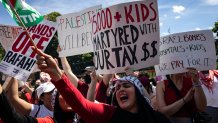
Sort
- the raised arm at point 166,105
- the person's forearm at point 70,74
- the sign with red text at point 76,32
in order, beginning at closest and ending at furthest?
the raised arm at point 166,105 → the person's forearm at point 70,74 → the sign with red text at point 76,32

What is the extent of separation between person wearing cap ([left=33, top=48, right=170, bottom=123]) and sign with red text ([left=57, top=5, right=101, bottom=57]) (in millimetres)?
1777

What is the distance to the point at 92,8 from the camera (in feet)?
16.8

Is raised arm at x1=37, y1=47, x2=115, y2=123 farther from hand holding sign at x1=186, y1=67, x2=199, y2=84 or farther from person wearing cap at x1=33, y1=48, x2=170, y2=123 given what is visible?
hand holding sign at x1=186, y1=67, x2=199, y2=84

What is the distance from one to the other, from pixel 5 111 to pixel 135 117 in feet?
3.97

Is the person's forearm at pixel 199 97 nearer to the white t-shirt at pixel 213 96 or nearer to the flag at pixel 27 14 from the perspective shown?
the white t-shirt at pixel 213 96

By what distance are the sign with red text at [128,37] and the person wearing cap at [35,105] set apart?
1109mm

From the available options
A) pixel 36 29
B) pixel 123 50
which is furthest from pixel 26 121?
pixel 36 29

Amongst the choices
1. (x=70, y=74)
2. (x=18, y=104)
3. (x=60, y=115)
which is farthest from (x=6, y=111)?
(x=70, y=74)

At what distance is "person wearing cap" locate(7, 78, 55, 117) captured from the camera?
426 centimetres

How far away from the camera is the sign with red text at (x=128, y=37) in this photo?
11.8ft

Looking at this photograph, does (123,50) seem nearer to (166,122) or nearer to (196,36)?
(166,122)

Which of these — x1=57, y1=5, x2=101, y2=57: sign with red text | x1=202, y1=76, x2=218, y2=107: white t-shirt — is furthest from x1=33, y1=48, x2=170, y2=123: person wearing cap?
x1=202, y1=76, x2=218, y2=107: white t-shirt

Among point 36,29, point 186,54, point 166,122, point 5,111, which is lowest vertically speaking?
point 166,122

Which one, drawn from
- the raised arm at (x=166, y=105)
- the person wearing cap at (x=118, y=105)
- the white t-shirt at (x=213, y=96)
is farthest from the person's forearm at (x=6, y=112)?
the white t-shirt at (x=213, y=96)
